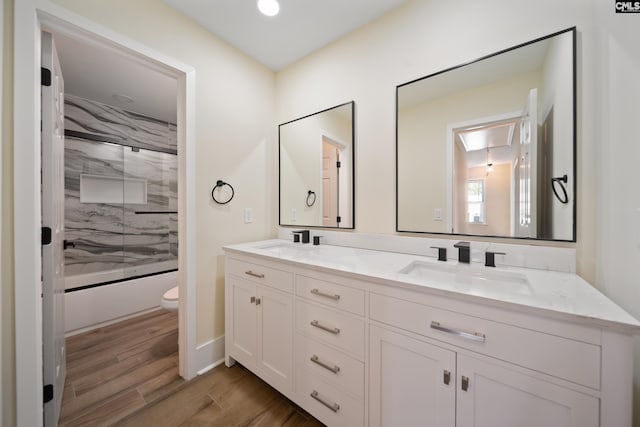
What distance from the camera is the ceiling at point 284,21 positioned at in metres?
1.55

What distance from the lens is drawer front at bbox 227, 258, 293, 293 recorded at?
1.38m

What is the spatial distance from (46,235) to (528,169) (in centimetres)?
Result: 238

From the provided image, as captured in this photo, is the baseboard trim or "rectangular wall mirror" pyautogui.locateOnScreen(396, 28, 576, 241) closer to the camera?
"rectangular wall mirror" pyautogui.locateOnScreen(396, 28, 576, 241)

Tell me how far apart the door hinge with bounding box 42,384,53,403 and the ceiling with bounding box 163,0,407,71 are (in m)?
2.25

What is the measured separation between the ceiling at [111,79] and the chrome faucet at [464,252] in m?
2.24

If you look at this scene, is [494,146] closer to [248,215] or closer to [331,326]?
[331,326]

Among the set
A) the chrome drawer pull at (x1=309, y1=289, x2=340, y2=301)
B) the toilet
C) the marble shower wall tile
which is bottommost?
the toilet

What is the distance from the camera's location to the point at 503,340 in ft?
2.54

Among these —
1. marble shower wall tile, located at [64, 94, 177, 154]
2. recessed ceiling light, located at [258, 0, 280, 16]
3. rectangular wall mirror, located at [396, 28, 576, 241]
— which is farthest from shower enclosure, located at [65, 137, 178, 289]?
rectangular wall mirror, located at [396, 28, 576, 241]

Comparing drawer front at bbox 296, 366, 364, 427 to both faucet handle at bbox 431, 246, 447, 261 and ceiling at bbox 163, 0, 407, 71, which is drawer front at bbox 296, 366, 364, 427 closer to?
faucet handle at bbox 431, 246, 447, 261

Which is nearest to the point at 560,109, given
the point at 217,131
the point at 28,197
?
the point at 217,131

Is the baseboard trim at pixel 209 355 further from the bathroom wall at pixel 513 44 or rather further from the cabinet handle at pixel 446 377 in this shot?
the cabinet handle at pixel 446 377

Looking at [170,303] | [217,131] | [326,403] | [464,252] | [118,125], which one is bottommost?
[326,403]

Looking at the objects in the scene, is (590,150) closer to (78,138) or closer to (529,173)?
(529,173)
